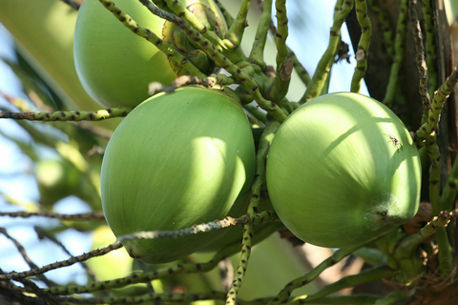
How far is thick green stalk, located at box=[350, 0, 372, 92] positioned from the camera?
27.8 inches

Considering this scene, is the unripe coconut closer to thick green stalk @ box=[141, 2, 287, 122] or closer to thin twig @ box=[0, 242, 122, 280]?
thick green stalk @ box=[141, 2, 287, 122]

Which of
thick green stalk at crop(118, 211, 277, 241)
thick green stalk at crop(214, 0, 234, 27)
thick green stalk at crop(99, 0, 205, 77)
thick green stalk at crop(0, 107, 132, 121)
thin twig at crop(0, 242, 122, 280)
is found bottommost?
thick green stalk at crop(118, 211, 277, 241)

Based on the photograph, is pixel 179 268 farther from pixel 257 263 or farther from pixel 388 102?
pixel 257 263

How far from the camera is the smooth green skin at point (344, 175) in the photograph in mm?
612

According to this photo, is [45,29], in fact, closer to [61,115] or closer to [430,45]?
Result: [61,115]

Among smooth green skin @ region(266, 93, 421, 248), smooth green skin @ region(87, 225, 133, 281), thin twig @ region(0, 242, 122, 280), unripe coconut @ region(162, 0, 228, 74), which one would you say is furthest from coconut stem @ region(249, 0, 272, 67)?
smooth green skin @ region(87, 225, 133, 281)

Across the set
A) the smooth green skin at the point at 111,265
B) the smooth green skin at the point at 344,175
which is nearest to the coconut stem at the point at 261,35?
the smooth green skin at the point at 344,175

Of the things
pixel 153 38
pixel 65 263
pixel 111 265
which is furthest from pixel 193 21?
pixel 111 265

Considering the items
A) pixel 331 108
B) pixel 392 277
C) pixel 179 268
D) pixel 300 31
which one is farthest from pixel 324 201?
pixel 300 31

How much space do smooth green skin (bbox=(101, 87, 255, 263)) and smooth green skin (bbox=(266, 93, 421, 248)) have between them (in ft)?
0.17

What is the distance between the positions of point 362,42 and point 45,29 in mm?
680

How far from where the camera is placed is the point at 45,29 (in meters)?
1.19

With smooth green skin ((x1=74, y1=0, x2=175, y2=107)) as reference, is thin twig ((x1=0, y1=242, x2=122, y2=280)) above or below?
below

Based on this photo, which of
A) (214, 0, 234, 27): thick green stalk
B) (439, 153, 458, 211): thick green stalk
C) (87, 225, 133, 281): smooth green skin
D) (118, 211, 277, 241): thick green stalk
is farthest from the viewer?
(87, 225, 133, 281): smooth green skin
